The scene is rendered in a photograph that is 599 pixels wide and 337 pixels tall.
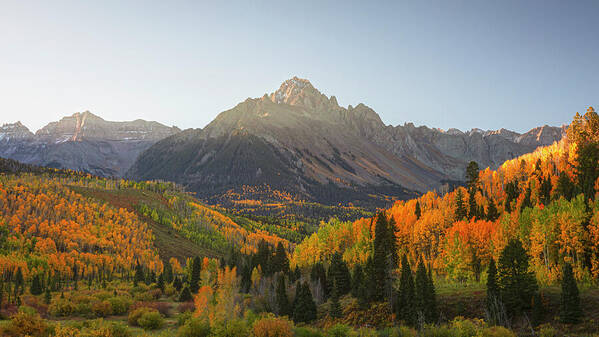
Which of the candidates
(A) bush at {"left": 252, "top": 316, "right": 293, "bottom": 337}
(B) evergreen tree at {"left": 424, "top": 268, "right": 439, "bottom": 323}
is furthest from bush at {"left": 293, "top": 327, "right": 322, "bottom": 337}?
(B) evergreen tree at {"left": 424, "top": 268, "right": 439, "bottom": 323}

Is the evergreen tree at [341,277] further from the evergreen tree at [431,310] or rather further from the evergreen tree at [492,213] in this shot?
the evergreen tree at [492,213]

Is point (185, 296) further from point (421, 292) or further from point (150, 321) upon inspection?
point (421, 292)

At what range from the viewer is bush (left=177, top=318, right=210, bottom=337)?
2606 inches

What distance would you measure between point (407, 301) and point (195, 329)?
37748mm

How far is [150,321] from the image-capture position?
8150 centimetres

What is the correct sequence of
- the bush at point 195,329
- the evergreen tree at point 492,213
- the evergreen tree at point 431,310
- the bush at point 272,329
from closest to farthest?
the bush at point 272,329, the bush at point 195,329, the evergreen tree at point 431,310, the evergreen tree at point 492,213

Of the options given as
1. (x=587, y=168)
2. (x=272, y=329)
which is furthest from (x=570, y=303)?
(x=587, y=168)

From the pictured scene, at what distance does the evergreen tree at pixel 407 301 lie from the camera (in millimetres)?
70938

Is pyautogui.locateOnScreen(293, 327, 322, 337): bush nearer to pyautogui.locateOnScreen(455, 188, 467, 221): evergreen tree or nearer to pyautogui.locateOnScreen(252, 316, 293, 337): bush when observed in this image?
pyautogui.locateOnScreen(252, 316, 293, 337): bush

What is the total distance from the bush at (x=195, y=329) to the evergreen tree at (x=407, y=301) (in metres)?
35.3

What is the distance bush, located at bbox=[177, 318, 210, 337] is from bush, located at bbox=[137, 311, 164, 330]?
17.4 metres

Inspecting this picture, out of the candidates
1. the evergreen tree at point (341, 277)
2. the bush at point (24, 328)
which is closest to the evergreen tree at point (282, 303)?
the evergreen tree at point (341, 277)

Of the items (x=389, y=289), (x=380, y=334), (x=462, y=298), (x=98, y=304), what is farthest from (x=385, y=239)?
(x=98, y=304)

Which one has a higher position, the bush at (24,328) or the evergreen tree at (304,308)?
the bush at (24,328)
